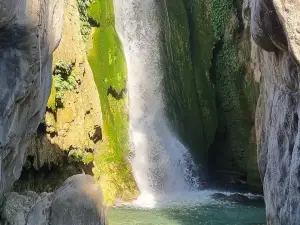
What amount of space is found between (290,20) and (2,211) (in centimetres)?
365

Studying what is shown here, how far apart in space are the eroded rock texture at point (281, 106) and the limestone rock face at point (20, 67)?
257 centimetres

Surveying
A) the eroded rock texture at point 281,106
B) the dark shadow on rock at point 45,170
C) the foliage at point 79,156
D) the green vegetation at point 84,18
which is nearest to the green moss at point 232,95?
the green vegetation at point 84,18

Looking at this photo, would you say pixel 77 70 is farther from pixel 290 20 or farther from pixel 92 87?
pixel 290 20

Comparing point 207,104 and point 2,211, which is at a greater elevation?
point 207,104

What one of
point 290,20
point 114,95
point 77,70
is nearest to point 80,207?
point 290,20

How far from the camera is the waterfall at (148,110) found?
14.3m

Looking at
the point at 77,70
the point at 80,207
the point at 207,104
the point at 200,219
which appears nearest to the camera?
the point at 80,207

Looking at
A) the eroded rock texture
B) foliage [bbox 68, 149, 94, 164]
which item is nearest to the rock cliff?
the eroded rock texture

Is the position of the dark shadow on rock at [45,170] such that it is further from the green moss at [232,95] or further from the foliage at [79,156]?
the green moss at [232,95]

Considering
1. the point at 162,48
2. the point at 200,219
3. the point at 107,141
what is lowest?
the point at 200,219

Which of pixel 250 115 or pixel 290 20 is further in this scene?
pixel 250 115

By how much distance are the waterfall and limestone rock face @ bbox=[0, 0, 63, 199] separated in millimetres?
7979

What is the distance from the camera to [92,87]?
12.1 metres

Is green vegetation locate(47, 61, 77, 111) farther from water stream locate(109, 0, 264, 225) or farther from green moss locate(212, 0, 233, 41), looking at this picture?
green moss locate(212, 0, 233, 41)
